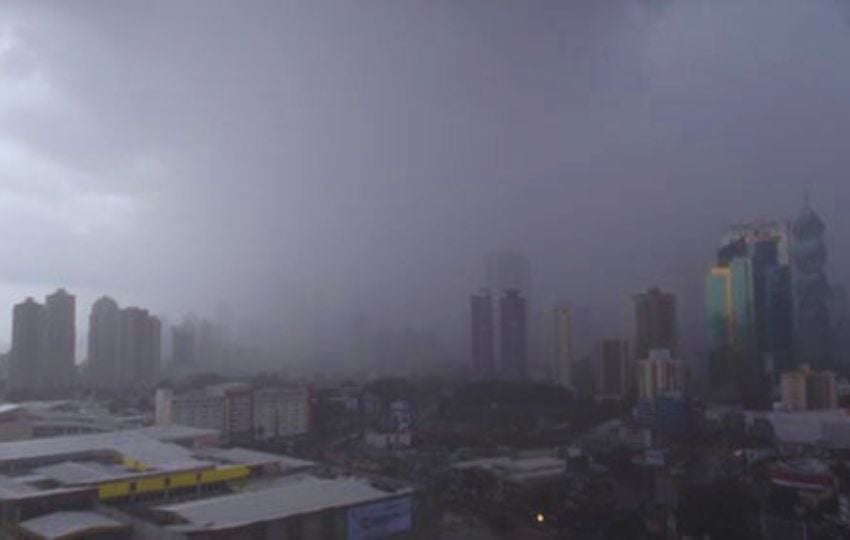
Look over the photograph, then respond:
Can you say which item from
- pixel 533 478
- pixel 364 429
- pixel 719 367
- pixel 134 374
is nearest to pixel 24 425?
pixel 364 429

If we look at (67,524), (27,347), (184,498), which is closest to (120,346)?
(27,347)

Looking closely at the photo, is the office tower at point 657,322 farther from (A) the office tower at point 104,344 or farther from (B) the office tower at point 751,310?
(A) the office tower at point 104,344

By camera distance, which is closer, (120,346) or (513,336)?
(513,336)

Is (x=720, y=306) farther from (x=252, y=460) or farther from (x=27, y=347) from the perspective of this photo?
(x=27, y=347)

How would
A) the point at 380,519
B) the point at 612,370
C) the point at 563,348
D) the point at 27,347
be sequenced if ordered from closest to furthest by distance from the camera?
the point at 380,519 → the point at 612,370 → the point at 563,348 → the point at 27,347

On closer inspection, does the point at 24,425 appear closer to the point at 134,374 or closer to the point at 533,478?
the point at 533,478

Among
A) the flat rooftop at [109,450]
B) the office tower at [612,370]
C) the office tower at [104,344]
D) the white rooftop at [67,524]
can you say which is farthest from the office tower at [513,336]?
the white rooftop at [67,524]

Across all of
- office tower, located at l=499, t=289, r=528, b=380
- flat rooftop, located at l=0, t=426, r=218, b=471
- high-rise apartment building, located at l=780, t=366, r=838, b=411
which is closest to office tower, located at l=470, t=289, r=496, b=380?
office tower, located at l=499, t=289, r=528, b=380
